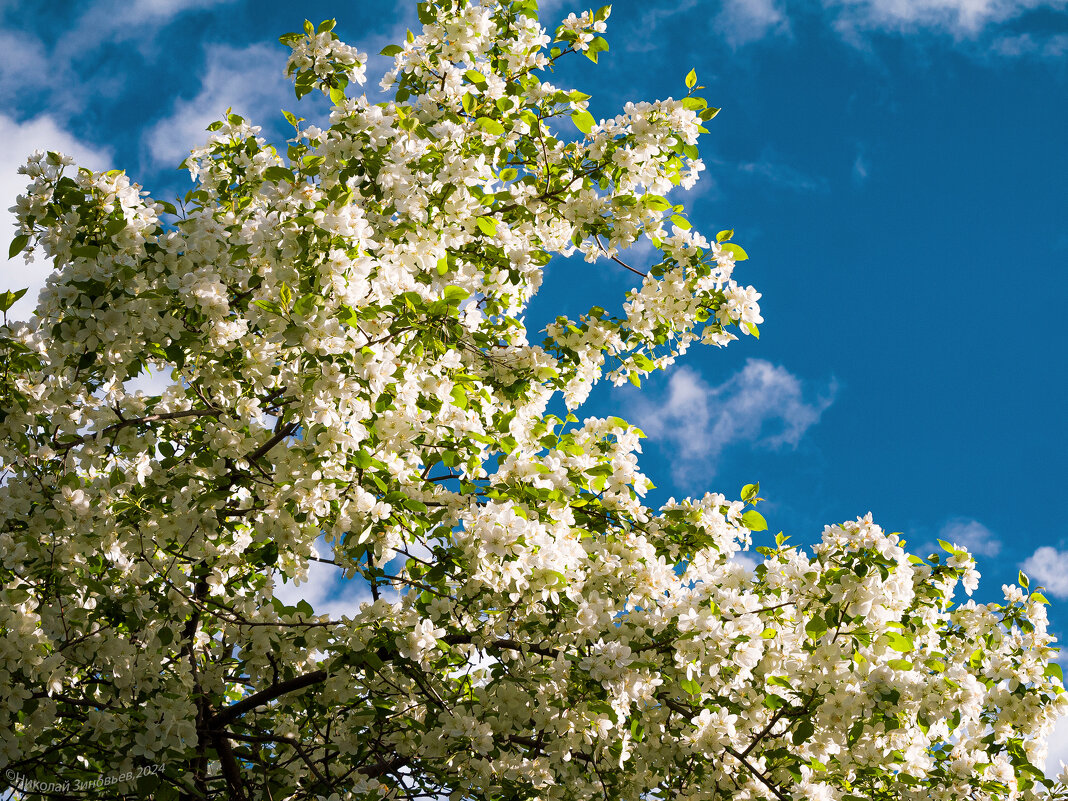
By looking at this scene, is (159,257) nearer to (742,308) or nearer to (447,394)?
(447,394)

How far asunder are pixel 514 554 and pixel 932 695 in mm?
2276

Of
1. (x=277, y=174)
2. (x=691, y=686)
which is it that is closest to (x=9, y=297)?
(x=277, y=174)

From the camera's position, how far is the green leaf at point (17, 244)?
4.57 metres

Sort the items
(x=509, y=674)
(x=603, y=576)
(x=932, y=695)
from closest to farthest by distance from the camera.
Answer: (x=932, y=695)
(x=509, y=674)
(x=603, y=576)

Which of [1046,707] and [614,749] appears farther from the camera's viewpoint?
[1046,707]

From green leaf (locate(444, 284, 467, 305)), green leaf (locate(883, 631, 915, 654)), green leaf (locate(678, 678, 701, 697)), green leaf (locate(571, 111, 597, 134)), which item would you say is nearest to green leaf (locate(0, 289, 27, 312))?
green leaf (locate(444, 284, 467, 305))

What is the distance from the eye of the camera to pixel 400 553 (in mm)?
4758

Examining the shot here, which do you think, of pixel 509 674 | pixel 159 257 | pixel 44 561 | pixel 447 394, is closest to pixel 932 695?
pixel 509 674

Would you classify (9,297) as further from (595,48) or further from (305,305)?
(595,48)

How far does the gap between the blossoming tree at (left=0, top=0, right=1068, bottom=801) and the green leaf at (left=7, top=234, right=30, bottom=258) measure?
0.01 m

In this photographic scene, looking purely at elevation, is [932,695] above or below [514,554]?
below

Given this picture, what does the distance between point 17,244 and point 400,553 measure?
2.67 meters

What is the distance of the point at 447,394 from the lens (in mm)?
4543

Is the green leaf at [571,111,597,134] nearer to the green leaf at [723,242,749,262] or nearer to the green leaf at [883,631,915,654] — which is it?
the green leaf at [723,242,749,262]
